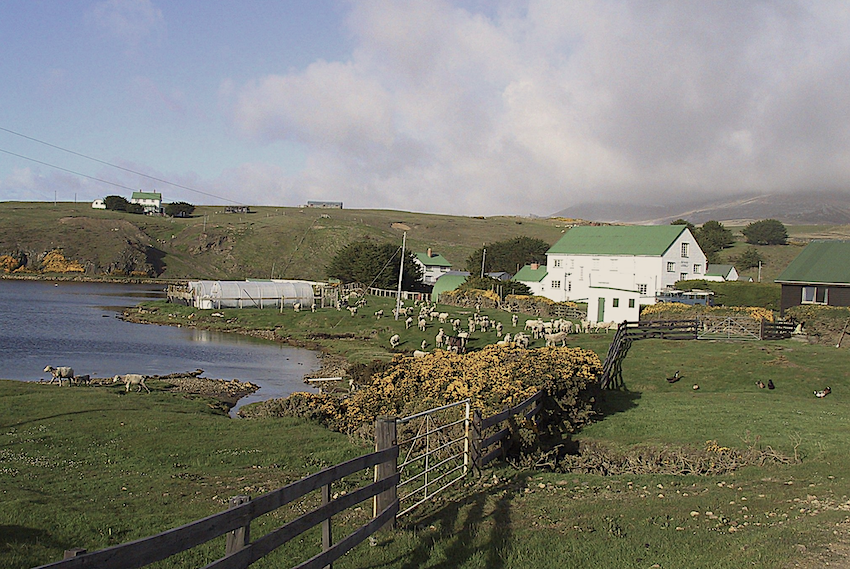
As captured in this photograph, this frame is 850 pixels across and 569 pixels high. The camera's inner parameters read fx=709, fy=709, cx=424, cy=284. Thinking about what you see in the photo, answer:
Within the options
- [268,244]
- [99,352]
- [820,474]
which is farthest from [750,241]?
[820,474]

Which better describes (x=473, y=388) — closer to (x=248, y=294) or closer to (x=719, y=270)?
(x=248, y=294)

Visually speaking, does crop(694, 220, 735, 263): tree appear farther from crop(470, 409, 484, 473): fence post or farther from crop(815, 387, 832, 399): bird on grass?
crop(470, 409, 484, 473): fence post

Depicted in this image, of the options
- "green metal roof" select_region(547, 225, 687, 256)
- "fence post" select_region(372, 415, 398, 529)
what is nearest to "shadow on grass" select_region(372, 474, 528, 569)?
"fence post" select_region(372, 415, 398, 529)

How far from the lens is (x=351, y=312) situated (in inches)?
2662

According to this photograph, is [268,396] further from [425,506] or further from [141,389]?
[425,506]

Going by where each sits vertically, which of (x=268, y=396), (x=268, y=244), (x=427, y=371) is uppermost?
(x=268, y=244)

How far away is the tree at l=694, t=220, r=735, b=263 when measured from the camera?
491ft

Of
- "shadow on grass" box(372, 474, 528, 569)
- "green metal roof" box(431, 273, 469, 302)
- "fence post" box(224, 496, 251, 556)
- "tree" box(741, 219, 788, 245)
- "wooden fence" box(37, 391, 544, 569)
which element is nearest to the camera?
"wooden fence" box(37, 391, 544, 569)

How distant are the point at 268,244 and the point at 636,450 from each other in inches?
5998

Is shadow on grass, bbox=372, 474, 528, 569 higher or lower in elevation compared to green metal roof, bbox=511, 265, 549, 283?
lower

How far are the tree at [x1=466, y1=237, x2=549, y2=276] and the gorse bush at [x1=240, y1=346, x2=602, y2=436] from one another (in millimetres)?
102328

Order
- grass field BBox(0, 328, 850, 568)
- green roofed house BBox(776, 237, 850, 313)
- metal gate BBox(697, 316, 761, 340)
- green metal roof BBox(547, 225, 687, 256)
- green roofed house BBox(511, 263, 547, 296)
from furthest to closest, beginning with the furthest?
1. green roofed house BBox(511, 263, 547, 296)
2. green metal roof BBox(547, 225, 687, 256)
3. green roofed house BBox(776, 237, 850, 313)
4. metal gate BBox(697, 316, 761, 340)
5. grass field BBox(0, 328, 850, 568)

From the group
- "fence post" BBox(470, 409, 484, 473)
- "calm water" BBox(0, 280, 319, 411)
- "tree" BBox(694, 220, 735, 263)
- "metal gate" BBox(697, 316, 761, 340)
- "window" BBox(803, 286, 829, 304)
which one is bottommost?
"calm water" BBox(0, 280, 319, 411)

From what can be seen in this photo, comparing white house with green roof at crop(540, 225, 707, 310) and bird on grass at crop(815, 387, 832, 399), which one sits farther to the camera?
white house with green roof at crop(540, 225, 707, 310)
